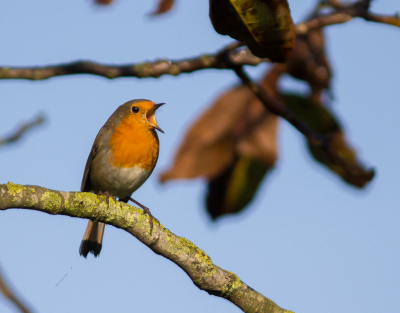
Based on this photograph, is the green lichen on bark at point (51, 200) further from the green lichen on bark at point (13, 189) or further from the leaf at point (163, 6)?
the leaf at point (163, 6)

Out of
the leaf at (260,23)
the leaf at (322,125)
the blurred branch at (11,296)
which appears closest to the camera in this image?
the blurred branch at (11,296)

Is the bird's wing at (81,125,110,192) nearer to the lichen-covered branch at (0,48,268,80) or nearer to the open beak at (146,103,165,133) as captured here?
the open beak at (146,103,165,133)

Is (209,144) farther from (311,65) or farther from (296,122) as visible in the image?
(311,65)

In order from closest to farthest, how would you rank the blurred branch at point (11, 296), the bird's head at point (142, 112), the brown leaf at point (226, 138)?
the blurred branch at point (11, 296)
the brown leaf at point (226, 138)
the bird's head at point (142, 112)

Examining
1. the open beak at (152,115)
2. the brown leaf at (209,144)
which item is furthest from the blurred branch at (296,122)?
the open beak at (152,115)

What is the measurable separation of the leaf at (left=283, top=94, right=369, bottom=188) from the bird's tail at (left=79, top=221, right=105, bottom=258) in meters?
3.13

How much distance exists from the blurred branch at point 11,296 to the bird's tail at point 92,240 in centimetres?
396

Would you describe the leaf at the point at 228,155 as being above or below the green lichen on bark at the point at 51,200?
above

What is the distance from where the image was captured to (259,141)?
7.48 ft

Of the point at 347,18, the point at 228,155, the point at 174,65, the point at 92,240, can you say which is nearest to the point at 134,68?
the point at 174,65

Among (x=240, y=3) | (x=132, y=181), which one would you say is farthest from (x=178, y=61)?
(x=132, y=181)

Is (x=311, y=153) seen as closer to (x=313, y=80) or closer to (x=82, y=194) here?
(x=313, y=80)

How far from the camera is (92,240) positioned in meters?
5.05

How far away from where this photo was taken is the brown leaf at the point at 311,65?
104 inches
